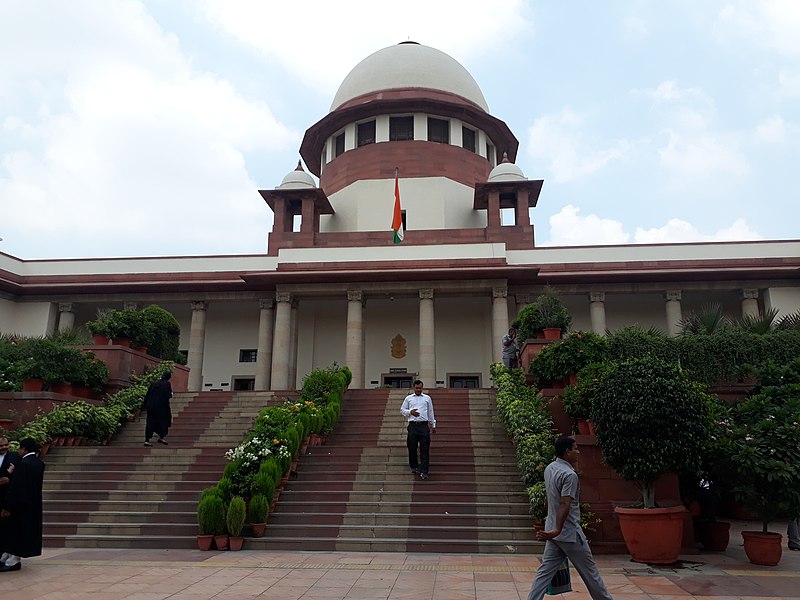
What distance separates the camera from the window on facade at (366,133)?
27.0m

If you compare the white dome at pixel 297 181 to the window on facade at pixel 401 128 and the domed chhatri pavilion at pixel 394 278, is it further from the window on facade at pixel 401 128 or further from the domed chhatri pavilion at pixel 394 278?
the window on facade at pixel 401 128

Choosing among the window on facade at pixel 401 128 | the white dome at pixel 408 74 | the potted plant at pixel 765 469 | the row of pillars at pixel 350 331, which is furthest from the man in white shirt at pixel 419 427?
the white dome at pixel 408 74

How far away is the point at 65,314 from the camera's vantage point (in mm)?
22656

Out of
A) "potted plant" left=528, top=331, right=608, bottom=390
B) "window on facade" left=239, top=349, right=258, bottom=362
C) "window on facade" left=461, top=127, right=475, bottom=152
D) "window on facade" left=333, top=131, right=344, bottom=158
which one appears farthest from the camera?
"window on facade" left=333, top=131, right=344, bottom=158

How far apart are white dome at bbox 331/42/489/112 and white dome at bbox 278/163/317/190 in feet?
16.5

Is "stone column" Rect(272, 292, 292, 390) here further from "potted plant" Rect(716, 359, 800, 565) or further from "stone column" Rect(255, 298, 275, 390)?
"potted plant" Rect(716, 359, 800, 565)

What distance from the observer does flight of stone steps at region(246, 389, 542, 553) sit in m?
8.03

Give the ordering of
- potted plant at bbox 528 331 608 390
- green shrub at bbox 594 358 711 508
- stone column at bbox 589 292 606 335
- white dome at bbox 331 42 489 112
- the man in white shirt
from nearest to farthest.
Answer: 1. green shrub at bbox 594 358 711 508
2. the man in white shirt
3. potted plant at bbox 528 331 608 390
4. stone column at bbox 589 292 606 335
5. white dome at bbox 331 42 489 112

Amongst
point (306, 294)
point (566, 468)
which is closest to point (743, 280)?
point (306, 294)

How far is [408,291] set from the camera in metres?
20.6

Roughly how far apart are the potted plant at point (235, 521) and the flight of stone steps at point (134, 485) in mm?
591

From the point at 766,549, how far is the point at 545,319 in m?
6.31

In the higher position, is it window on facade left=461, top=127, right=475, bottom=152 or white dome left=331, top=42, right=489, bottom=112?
white dome left=331, top=42, right=489, bottom=112

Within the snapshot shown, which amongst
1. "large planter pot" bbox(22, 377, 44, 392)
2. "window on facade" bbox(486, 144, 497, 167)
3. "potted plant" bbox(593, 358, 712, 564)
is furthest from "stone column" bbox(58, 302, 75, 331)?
"potted plant" bbox(593, 358, 712, 564)
